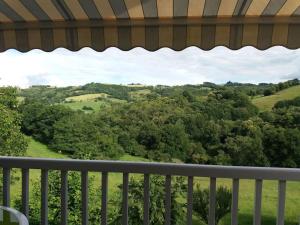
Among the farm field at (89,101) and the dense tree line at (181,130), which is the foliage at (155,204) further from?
the farm field at (89,101)

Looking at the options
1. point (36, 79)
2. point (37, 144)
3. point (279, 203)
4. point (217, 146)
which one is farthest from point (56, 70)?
point (279, 203)

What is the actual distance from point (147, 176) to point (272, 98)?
11.7m

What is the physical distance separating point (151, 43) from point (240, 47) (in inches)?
28.9

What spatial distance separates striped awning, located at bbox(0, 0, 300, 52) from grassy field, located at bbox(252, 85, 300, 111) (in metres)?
10.0

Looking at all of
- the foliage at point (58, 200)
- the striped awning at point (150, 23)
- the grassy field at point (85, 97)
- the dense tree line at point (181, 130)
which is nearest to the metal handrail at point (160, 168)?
the striped awning at point (150, 23)

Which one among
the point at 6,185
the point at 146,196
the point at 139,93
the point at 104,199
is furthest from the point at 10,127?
the point at 146,196

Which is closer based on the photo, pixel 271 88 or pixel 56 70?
pixel 271 88

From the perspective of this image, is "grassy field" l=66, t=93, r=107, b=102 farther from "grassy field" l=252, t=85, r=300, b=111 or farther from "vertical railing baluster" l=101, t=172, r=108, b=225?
"vertical railing baluster" l=101, t=172, r=108, b=225

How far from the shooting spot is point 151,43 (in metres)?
3.56

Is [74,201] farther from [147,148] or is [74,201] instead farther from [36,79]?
[36,79]

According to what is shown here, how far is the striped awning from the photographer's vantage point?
10.9 ft

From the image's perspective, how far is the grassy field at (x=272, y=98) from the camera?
1332 centimetres

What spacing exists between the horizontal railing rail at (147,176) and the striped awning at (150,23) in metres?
1.18

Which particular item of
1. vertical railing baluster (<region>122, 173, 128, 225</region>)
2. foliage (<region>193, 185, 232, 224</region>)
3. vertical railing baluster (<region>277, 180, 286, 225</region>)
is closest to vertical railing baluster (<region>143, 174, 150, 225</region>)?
vertical railing baluster (<region>122, 173, 128, 225</region>)
